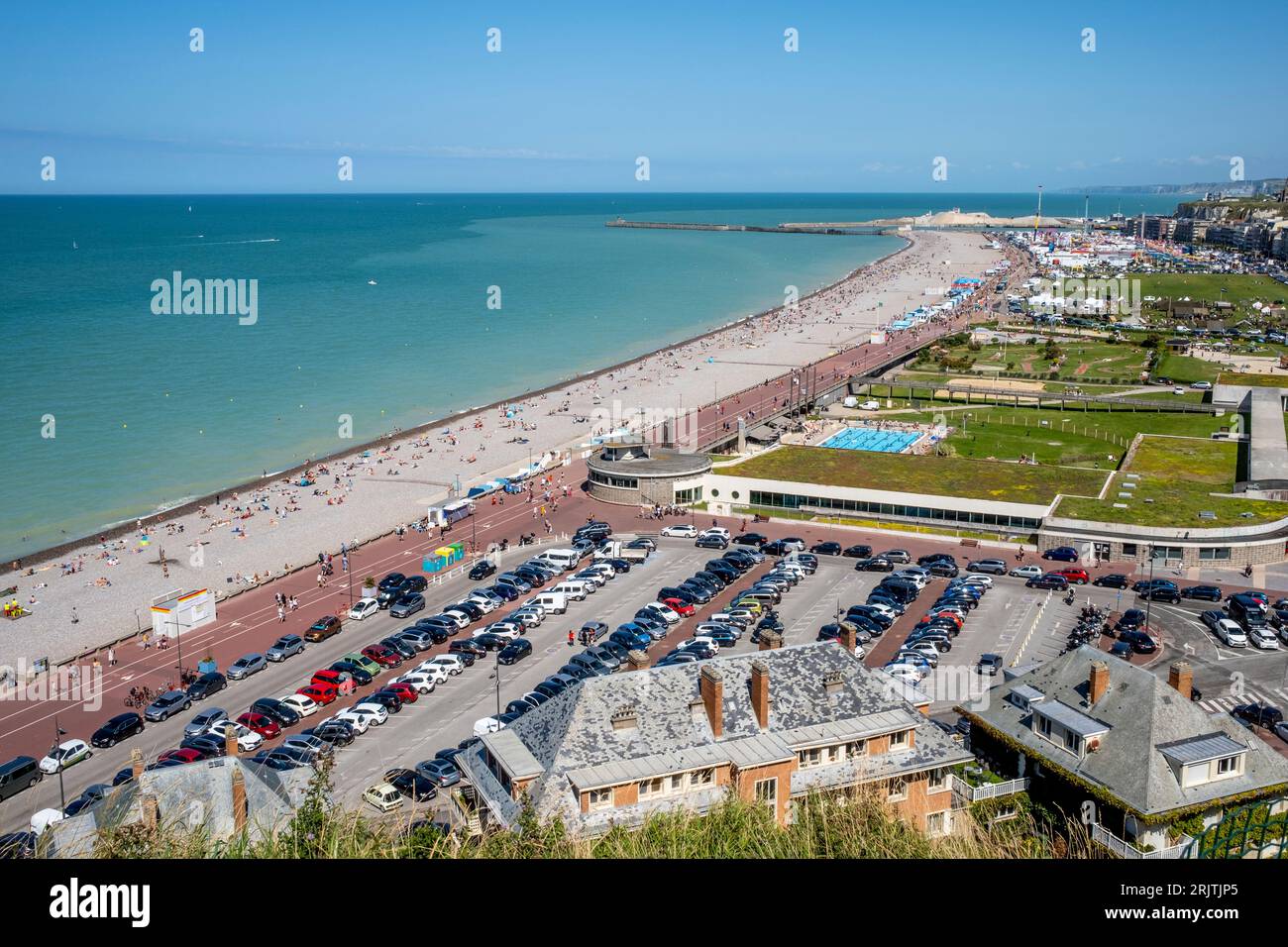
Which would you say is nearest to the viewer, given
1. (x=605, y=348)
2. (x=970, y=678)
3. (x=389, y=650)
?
(x=970, y=678)

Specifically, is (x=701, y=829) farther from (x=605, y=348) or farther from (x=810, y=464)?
(x=605, y=348)

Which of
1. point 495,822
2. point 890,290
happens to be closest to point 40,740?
point 495,822

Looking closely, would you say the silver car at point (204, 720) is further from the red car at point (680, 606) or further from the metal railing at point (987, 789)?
the metal railing at point (987, 789)

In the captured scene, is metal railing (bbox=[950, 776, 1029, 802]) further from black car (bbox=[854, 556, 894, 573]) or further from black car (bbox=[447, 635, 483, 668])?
black car (bbox=[854, 556, 894, 573])

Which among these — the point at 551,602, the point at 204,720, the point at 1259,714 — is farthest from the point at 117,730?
the point at 1259,714

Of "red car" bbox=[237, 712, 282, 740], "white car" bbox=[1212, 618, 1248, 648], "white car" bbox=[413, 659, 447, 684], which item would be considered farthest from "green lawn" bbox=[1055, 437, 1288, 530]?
"red car" bbox=[237, 712, 282, 740]
